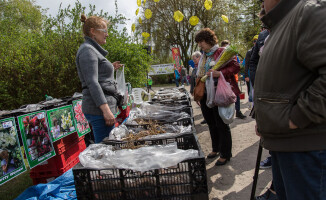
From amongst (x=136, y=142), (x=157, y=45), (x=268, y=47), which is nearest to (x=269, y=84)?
(x=268, y=47)

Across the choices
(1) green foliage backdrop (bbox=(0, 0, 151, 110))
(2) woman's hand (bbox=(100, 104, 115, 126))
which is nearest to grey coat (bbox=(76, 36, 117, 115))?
(2) woman's hand (bbox=(100, 104, 115, 126))

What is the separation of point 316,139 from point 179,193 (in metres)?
0.94

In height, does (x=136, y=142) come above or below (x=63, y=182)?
above

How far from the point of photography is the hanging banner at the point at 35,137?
276 cm

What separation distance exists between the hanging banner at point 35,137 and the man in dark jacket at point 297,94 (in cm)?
263

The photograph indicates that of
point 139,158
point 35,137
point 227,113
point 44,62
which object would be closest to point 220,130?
point 227,113

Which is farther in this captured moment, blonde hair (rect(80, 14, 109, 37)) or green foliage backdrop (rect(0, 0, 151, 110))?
green foliage backdrop (rect(0, 0, 151, 110))

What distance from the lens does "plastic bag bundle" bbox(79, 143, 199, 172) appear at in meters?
1.65

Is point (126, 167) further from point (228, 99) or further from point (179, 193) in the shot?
point (228, 99)

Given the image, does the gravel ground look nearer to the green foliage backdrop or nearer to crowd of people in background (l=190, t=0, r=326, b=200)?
crowd of people in background (l=190, t=0, r=326, b=200)

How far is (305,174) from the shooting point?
118 centimetres

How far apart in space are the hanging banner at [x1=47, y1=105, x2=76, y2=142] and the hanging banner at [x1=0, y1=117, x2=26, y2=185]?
571 millimetres

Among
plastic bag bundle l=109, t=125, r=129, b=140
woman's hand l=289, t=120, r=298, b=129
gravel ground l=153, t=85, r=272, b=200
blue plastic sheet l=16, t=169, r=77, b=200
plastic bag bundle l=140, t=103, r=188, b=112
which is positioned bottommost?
gravel ground l=153, t=85, r=272, b=200

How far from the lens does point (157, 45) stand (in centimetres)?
2903
